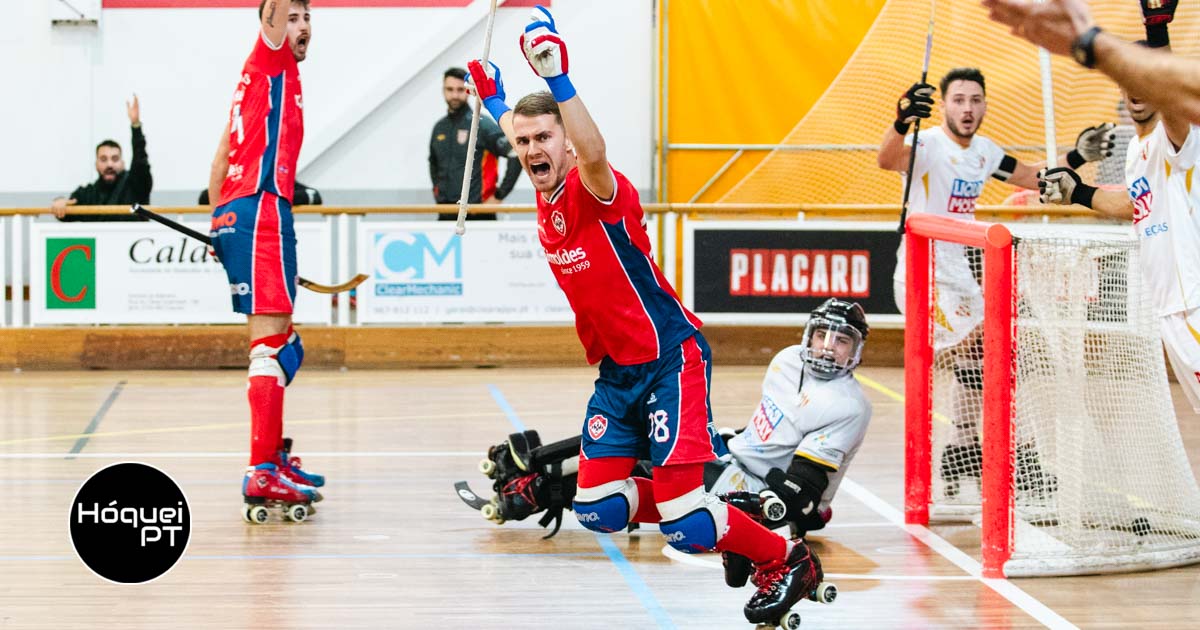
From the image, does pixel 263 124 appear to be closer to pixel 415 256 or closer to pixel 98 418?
pixel 98 418

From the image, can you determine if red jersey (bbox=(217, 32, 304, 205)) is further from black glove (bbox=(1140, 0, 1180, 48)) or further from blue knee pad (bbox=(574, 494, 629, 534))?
black glove (bbox=(1140, 0, 1180, 48))

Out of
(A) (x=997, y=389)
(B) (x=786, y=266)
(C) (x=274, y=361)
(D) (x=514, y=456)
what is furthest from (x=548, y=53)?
(B) (x=786, y=266)

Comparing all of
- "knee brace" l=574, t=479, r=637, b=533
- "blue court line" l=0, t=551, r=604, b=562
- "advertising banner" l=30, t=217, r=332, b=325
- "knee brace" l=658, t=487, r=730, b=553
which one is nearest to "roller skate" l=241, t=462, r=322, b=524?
"blue court line" l=0, t=551, r=604, b=562

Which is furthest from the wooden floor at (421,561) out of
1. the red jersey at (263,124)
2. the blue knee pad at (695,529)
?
the red jersey at (263,124)

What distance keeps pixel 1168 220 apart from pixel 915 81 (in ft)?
25.3

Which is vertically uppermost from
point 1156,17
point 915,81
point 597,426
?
point 915,81

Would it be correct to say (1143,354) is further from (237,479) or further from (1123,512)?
(237,479)

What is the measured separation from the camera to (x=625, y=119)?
16.1 meters

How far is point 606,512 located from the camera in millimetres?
4852

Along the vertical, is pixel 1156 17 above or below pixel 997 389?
above

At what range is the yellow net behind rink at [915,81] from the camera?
38.9ft

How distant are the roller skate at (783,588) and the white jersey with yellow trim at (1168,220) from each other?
1.59m

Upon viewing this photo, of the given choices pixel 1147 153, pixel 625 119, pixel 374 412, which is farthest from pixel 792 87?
pixel 1147 153

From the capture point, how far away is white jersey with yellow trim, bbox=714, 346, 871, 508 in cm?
604
